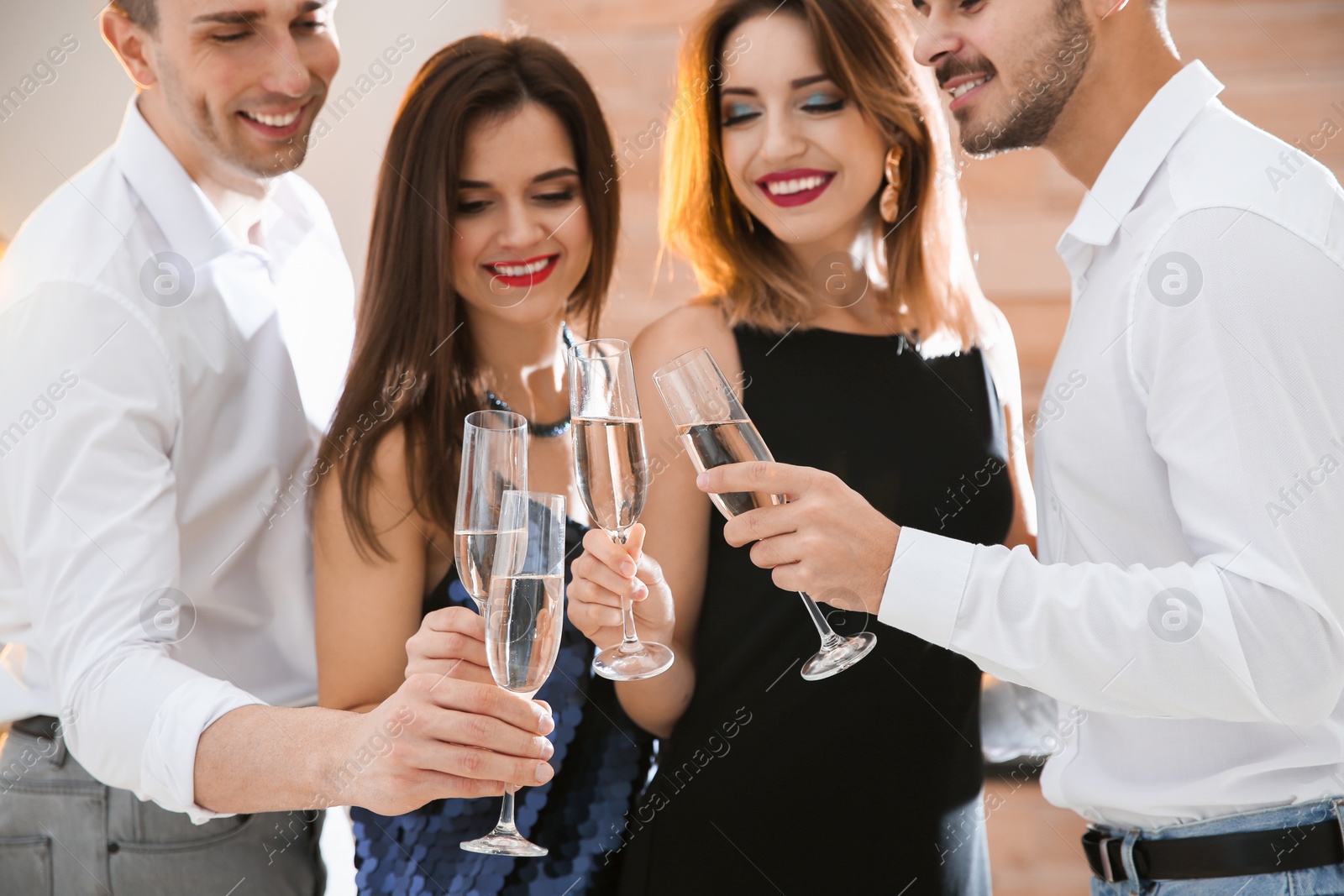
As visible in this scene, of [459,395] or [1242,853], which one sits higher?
[459,395]

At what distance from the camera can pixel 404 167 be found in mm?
1723

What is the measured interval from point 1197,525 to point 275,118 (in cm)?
152

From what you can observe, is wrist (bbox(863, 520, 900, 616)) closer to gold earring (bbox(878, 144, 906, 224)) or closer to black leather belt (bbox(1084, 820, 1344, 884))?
black leather belt (bbox(1084, 820, 1344, 884))

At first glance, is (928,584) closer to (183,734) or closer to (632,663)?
(632,663)

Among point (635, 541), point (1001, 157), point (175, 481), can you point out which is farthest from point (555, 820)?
point (1001, 157)

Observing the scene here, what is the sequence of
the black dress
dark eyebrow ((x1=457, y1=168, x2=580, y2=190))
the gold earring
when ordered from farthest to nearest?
the gold earring → dark eyebrow ((x1=457, y1=168, x2=580, y2=190)) → the black dress

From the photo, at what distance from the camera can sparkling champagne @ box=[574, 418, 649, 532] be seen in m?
1.21

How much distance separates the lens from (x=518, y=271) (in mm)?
1764

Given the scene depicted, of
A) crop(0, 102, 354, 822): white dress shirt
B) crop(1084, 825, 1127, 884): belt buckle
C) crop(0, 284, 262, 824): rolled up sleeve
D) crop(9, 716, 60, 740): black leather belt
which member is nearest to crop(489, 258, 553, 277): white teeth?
crop(0, 102, 354, 822): white dress shirt

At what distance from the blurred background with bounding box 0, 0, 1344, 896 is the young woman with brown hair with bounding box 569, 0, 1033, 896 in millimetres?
1177

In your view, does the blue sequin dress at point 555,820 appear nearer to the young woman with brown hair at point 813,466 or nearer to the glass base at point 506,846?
the young woman with brown hair at point 813,466

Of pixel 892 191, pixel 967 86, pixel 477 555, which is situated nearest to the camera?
pixel 477 555

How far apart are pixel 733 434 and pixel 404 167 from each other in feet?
2.84

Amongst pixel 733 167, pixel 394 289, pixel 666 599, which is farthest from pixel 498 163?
pixel 666 599
